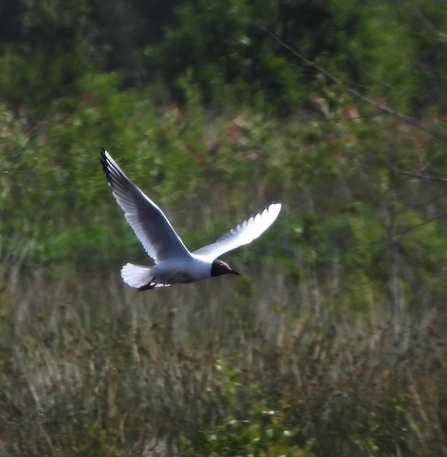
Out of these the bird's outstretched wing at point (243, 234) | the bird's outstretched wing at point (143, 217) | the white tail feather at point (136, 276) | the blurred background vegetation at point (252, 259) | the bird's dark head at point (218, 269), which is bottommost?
the blurred background vegetation at point (252, 259)

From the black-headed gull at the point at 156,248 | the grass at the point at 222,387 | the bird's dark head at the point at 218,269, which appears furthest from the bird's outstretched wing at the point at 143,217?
the grass at the point at 222,387

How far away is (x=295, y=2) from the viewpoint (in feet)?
46.5

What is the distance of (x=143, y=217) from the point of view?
20.7 feet

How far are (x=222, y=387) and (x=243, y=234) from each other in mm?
946

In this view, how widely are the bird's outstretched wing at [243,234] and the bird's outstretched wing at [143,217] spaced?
0.79 ft

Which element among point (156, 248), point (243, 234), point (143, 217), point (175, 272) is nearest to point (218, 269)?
point (175, 272)

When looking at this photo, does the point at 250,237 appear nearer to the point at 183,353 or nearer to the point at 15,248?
the point at 183,353

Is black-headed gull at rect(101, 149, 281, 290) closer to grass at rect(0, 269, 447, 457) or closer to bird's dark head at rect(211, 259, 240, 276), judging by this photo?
bird's dark head at rect(211, 259, 240, 276)

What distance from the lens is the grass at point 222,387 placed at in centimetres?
621

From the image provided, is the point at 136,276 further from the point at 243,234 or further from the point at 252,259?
the point at 252,259

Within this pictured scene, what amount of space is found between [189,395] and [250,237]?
967mm

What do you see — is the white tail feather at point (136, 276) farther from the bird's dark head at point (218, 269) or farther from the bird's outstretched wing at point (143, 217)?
the bird's dark head at point (218, 269)

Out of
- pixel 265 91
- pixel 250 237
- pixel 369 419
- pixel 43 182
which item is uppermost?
pixel 250 237

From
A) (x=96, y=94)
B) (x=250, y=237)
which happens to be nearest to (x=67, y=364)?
(x=250, y=237)
